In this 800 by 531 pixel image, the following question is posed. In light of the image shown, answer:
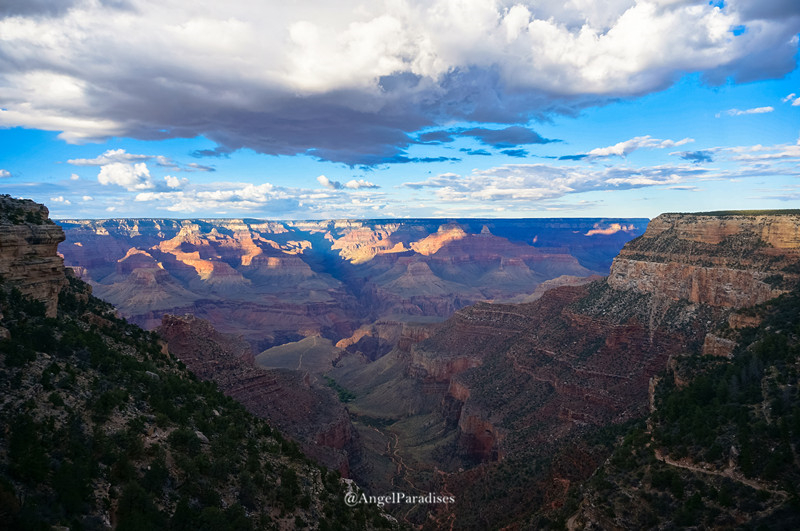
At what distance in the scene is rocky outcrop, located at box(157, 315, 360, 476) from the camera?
168ft

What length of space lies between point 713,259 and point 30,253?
6392cm

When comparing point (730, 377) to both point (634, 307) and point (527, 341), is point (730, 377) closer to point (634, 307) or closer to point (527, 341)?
point (634, 307)

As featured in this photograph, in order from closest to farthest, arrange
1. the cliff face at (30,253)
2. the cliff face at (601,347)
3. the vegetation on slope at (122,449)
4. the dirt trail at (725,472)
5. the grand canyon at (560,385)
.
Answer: the vegetation on slope at (122,449) → the dirt trail at (725,472) → the cliff face at (30,253) → the grand canyon at (560,385) → the cliff face at (601,347)

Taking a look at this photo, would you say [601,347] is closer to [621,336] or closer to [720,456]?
[621,336]

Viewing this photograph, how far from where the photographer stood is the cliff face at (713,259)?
166 feet

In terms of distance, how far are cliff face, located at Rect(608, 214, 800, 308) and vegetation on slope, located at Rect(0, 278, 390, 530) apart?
46.8 metres

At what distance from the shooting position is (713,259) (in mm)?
57188

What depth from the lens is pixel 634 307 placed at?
62719 mm

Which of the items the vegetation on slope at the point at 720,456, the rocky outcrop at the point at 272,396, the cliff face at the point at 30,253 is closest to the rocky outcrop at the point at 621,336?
the vegetation on slope at the point at 720,456

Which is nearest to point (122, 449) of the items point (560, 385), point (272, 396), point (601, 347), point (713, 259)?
point (272, 396)

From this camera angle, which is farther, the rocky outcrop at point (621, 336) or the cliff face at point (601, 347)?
the rocky outcrop at point (621, 336)

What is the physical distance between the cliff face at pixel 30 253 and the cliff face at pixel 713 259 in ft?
186

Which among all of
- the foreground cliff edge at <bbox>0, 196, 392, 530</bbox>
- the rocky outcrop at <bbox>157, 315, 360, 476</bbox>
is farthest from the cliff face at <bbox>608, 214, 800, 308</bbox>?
the foreground cliff edge at <bbox>0, 196, 392, 530</bbox>

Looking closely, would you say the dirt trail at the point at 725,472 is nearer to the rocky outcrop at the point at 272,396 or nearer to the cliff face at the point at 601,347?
the cliff face at the point at 601,347
